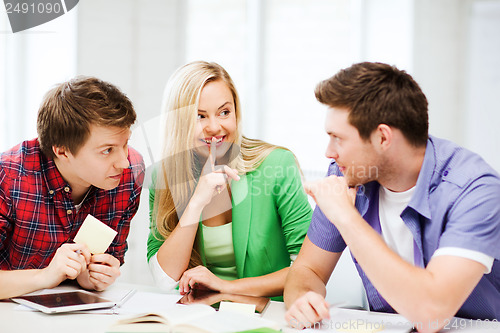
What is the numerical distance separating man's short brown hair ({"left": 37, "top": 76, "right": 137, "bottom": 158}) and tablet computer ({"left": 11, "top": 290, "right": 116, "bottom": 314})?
1.43ft

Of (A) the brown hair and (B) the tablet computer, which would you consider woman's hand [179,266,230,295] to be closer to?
(B) the tablet computer

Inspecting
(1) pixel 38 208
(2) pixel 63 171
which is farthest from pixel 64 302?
(2) pixel 63 171

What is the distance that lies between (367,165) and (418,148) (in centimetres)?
14

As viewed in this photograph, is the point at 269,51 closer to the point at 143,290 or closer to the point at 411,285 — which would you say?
the point at 143,290

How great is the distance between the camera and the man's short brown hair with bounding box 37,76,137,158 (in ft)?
5.24

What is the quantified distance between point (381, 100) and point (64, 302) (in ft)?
3.19

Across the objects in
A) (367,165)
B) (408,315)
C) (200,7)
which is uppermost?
(200,7)

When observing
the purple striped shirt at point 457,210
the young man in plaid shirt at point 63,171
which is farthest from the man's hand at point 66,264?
the purple striped shirt at point 457,210

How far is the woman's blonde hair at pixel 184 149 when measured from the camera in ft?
5.78

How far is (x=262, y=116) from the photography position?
3.93m

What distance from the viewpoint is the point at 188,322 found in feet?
3.81

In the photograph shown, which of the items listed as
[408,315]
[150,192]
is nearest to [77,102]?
[150,192]

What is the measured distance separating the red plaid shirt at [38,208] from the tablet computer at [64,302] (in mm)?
232

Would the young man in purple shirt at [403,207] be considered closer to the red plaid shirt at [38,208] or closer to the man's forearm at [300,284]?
the man's forearm at [300,284]
